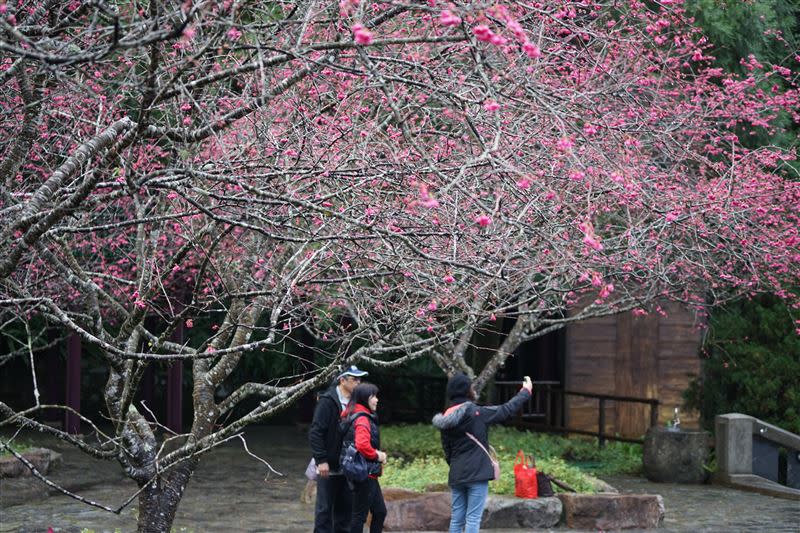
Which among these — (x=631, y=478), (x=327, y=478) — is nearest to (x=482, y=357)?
(x=631, y=478)

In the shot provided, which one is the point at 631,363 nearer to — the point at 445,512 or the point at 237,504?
the point at 237,504

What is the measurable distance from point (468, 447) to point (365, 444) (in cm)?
100

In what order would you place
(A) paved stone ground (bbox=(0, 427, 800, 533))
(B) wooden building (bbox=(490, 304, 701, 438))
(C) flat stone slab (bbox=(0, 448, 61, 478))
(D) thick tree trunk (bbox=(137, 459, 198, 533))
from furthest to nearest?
(B) wooden building (bbox=(490, 304, 701, 438))
(C) flat stone slab (bbox=(0, 448, 61, 478))
(A) paved stone ground (bbox=(0, 427, 800, 533))
(D) thick tree trunk (bbox=(137, 459, 198, 533))

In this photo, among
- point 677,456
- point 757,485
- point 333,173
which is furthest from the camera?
point 677,456

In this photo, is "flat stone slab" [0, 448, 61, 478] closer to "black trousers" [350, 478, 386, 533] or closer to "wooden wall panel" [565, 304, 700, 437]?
"black trousers" [350, 478, 386, 533]

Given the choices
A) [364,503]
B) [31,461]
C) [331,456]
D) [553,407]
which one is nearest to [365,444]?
[331,456]

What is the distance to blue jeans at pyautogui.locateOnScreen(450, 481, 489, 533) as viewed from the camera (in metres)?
10.0

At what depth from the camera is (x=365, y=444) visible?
31.3ft

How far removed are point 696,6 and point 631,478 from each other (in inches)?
279

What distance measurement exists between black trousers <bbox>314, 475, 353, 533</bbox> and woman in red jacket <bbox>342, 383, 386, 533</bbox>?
0.10 meters

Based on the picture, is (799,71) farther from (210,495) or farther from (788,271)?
(210,495)

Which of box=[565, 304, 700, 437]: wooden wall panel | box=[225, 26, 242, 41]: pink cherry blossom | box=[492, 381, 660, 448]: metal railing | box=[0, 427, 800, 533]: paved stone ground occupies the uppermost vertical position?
box=[225, 26, 242, 41]: pink cherry blossom

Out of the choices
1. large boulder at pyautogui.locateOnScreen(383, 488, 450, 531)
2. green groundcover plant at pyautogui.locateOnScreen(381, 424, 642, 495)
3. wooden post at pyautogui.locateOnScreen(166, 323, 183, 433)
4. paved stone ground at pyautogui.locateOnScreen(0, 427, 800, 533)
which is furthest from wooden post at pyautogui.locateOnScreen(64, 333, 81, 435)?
large boulder at pyautogui.locateOnScreen(383, 488, 450, 531)

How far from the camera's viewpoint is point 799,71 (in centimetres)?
1692
